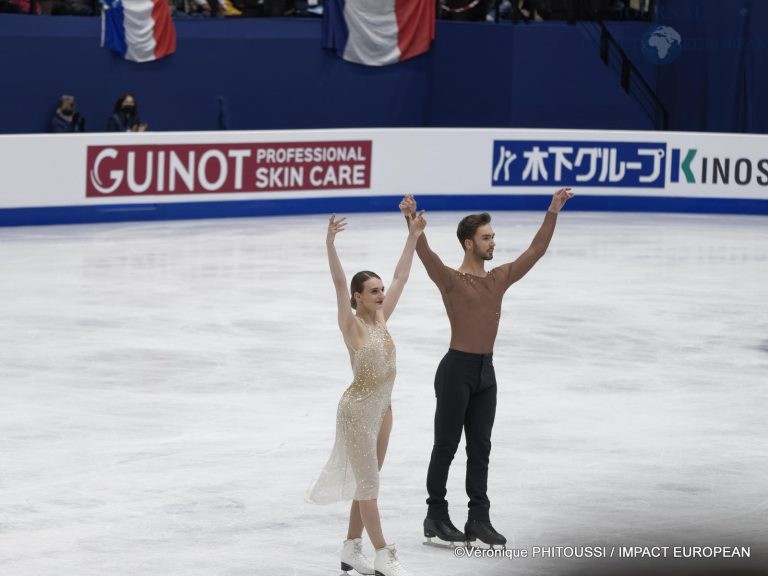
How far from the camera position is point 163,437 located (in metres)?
10.2

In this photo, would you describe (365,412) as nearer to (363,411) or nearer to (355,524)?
(363,411)

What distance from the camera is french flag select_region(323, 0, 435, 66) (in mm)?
27266

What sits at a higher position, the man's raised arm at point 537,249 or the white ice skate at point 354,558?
the man's raised arm at point 537,249

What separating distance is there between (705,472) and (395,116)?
19.7m

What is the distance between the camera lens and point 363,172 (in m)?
23.4

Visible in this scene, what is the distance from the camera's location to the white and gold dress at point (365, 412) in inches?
277

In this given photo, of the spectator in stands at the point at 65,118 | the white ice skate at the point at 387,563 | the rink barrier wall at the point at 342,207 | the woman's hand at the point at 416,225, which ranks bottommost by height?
the white ice skate at the point at 387,563

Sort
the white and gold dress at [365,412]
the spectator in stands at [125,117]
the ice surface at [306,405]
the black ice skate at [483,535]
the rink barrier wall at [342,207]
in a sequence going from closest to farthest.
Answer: the white and gold dress at [365,412]
the black ice skate at [483,535]
the ice surface at [306,405]
the rink barrier wall at [342,207]
the spectator in stands at [125,117]

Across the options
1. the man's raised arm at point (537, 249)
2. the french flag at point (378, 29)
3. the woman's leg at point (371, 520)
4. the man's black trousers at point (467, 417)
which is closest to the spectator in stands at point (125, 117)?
the french flag at point (378, 29)

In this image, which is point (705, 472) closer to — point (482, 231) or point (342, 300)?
point (482, 231)

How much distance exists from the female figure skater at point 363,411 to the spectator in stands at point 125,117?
16.5 meters

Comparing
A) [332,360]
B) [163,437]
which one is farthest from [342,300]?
[332,360]

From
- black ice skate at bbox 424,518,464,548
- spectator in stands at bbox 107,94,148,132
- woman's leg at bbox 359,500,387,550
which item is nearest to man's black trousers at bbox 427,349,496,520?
black ice skate at bbox 424,518,464,548

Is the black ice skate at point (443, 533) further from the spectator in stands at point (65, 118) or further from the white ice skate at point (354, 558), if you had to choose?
the spectator in stands at point (65, 118)
